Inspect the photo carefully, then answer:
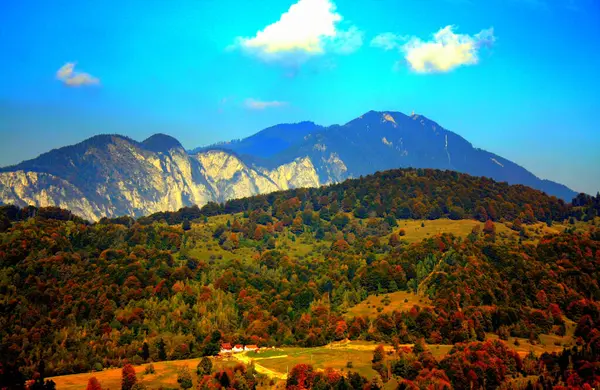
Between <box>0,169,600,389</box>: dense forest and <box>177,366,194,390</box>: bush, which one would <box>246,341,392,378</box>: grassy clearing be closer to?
<box>0,169,600,389</box>: dense forest

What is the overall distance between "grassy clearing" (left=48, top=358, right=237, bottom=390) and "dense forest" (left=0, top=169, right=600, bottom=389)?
506 centimetres

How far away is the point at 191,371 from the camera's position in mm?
96312

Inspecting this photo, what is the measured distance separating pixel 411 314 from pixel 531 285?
98.0 ft

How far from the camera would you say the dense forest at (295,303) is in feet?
307

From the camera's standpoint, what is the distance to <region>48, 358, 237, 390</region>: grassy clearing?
90.2 metres

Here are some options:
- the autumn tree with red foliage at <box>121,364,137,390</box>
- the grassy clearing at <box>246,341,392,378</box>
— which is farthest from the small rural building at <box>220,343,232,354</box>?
the autumn tree with red foliage at <box>121,364,137,390</box>

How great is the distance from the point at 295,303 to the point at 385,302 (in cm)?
2058

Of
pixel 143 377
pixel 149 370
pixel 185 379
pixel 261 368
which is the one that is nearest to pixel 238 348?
pixel 261 368

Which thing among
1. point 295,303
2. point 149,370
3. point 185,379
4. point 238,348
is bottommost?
point 238,348

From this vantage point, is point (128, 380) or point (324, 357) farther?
point (324, 357)

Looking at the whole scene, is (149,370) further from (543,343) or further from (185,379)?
(543,343)

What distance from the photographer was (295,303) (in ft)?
471

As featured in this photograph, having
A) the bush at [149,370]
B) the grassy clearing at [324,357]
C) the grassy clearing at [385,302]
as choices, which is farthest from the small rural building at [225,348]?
the grassy clearing at [385,302]

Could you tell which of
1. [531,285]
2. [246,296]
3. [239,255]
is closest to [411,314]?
[531,285]
